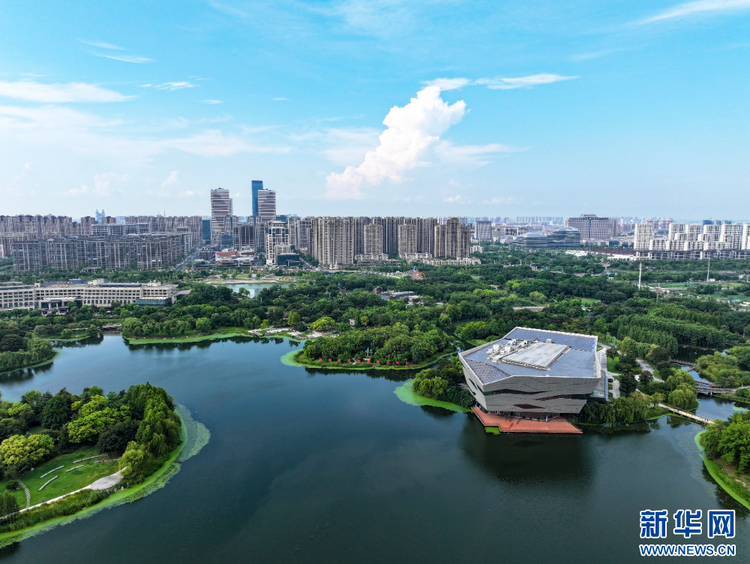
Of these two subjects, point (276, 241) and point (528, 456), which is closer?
point (528, 456)

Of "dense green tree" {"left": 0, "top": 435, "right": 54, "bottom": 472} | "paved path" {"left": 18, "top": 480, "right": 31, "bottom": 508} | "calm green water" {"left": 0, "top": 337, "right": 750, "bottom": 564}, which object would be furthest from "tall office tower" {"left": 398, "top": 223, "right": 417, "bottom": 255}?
"paved path" {"left": 18, "top": 480, "right": 31, "bottom": 508}

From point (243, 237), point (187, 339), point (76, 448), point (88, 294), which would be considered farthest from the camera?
point (243, 237)

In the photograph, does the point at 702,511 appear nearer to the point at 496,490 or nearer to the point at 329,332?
the point at 496,490

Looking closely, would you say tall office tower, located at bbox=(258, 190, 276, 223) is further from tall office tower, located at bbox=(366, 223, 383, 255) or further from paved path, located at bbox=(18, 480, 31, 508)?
paved path, located at bbox=(18, 480, 31, 508)

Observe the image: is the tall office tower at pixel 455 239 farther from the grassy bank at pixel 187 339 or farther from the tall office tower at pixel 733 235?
the grassy bank at pixel 187 339

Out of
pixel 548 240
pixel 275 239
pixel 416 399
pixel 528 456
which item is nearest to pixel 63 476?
pixel 416 399

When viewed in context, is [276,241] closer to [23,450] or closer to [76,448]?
[76,448]
